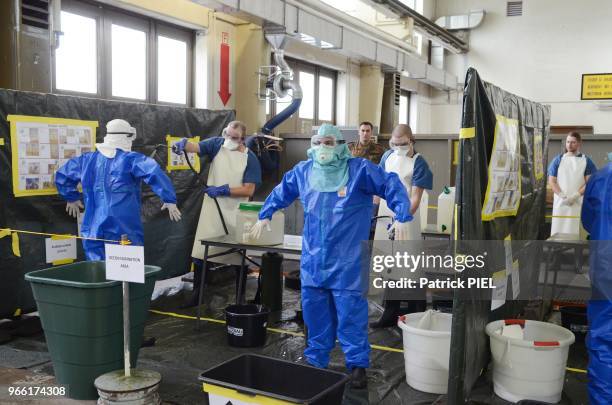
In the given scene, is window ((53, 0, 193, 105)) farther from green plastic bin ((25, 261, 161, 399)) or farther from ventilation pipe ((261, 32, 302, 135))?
green plastic bin ((25, 261, 161, 399))

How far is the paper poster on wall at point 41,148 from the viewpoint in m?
3.70

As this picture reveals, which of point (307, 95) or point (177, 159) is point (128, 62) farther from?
point (307, 95)

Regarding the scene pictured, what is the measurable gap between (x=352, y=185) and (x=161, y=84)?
13.9 ft

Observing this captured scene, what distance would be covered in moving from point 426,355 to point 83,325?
5.35 ft

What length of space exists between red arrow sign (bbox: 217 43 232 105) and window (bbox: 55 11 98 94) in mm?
1581

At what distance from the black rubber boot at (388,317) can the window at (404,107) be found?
8.68 m

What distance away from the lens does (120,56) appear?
6.11m

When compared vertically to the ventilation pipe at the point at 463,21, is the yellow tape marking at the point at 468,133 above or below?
below

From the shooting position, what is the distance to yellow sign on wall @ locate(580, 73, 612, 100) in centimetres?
1091

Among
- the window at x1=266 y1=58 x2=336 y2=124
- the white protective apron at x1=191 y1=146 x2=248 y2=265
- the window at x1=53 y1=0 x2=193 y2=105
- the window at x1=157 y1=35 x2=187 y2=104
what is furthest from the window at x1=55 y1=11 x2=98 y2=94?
the window at x1=266 y1=58 x2=336 y2=124

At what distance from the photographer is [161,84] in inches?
261

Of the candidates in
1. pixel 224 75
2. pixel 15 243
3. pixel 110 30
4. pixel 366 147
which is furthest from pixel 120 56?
pixel 15 243

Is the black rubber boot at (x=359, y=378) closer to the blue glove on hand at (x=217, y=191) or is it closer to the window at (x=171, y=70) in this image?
the blue glove on hand at (x=217, y=191)

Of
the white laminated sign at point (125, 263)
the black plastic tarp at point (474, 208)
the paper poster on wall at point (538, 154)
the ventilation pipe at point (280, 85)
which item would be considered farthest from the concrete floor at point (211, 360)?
the ventilation pipe at point (280, 85)
